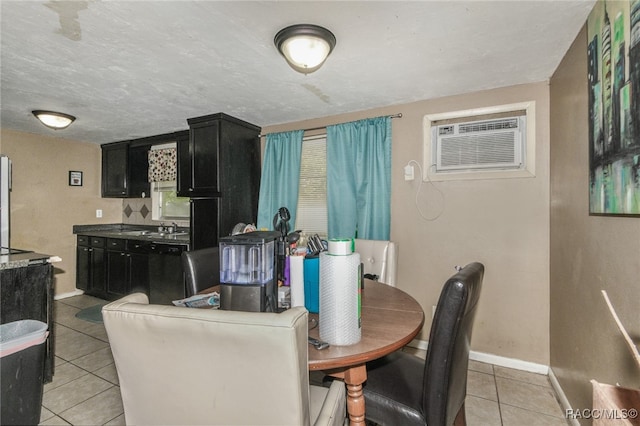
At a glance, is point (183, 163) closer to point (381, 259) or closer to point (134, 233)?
point (134, 233)

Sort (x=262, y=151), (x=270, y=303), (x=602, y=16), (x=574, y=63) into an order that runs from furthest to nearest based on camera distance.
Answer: (x=262, y=151) < (x=574, y=63) < (x=602, y=16) < (x=270, y=303)

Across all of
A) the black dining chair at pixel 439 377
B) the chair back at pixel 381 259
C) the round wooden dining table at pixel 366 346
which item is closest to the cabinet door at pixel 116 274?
the chair back at pixel 381 259

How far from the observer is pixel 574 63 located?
69.5 inches

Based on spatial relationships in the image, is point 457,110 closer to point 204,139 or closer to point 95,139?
point 204,139

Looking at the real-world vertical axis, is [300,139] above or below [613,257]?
above

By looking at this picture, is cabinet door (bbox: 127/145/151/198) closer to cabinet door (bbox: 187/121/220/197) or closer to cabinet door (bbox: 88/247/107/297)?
cabinet door (bbox: 88/247/107/297)

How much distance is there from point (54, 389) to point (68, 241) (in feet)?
10.0

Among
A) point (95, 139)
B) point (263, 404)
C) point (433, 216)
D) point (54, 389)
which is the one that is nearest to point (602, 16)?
point (433, 216)

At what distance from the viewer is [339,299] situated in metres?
1.03

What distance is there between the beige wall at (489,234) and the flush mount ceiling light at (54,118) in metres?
3.37

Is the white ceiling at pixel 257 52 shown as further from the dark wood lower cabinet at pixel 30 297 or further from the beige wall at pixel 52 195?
the dark wood lower cabinet at pixel 30 297

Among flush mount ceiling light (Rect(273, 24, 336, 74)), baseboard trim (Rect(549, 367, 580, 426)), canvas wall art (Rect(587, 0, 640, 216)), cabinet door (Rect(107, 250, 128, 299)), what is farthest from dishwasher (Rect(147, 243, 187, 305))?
canvas wall art (Rect(587, 0, 640, 216))

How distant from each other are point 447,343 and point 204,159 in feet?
9.72

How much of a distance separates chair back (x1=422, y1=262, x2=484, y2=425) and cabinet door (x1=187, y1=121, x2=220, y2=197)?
264 cm
